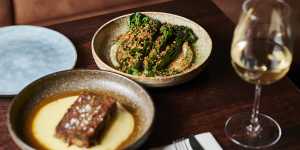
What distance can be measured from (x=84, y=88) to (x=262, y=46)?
419mm

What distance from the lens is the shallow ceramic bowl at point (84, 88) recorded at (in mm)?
1031

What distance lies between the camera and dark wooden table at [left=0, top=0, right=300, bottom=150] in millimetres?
1049

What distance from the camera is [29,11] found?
1.84 meters

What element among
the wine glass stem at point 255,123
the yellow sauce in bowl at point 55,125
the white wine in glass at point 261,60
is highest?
the white wine in glass at point 261,60

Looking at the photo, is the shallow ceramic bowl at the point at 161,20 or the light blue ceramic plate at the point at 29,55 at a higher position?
the shallow ceramic bowl at the point at 161,20

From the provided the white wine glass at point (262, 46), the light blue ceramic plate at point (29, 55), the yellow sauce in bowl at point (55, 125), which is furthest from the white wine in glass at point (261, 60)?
the light blue ceramic plate at point (29, 55)

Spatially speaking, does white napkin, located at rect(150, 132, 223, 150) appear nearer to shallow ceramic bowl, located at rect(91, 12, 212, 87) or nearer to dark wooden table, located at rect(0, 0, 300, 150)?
dark wooden table, located at rect(0, 0, 300, 150)

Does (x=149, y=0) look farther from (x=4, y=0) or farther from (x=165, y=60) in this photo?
(x=165, y=60)

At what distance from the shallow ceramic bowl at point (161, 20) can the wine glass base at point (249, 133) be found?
0.15 metres

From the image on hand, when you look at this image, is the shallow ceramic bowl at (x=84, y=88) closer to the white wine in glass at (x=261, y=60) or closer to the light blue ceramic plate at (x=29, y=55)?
the light blue ceramic plate at (x=29, y=55)

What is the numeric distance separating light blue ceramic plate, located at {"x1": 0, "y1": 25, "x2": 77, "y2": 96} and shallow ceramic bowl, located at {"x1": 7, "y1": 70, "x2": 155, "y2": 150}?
62 millimetres

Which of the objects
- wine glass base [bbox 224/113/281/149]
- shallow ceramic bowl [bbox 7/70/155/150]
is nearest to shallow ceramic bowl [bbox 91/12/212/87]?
shallow ceramic bowl [bbox 7/70/155/150]

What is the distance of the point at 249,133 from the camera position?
106cm

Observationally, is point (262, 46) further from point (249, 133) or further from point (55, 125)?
point (55, 125)
